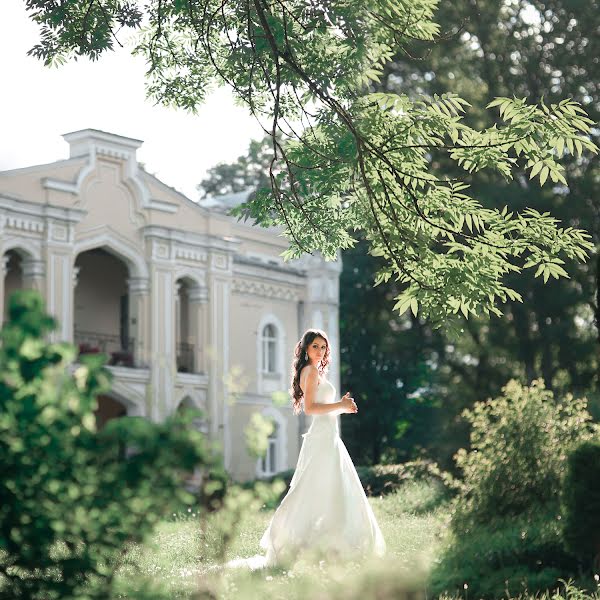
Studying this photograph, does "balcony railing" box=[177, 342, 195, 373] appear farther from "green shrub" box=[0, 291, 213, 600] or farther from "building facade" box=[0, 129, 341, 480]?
"green shrub" box=[0, 291, 213, 600]

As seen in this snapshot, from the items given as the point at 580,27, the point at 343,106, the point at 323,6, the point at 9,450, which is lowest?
the point at 9,450

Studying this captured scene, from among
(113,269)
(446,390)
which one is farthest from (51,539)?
(446,390)

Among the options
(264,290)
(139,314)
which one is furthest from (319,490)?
(264,290)

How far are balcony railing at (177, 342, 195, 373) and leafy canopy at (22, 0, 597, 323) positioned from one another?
70.4 feet

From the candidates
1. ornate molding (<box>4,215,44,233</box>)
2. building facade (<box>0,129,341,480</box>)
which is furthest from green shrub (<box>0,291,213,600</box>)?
ornate molding (<box>4,215,44,233</box>)

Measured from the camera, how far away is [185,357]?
31234 millimetres

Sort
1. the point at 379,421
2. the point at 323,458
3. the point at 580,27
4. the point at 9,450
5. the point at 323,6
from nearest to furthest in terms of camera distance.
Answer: the point at 9,450 → the point at 323,6 → the point at 323,458 → the point at 580,27 → the point at 379,421

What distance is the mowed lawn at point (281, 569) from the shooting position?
4305 millimetres

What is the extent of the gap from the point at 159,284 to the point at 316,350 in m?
20.1

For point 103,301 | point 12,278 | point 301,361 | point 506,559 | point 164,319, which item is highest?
point 12,278

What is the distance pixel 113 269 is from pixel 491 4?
478 inches

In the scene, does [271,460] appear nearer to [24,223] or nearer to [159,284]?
[159,284]

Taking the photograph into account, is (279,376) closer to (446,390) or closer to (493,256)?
(446,390)

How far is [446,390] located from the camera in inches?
1419
